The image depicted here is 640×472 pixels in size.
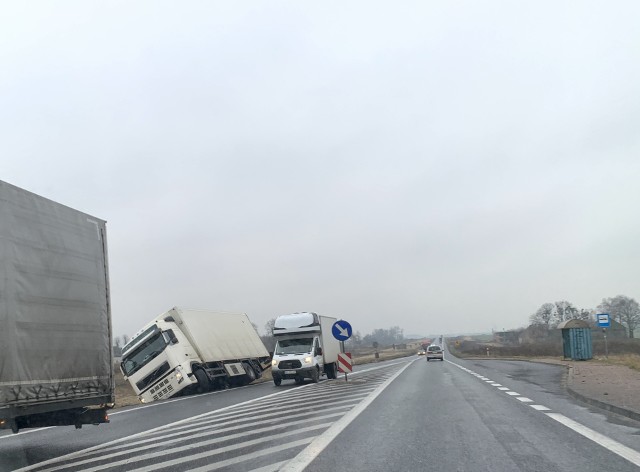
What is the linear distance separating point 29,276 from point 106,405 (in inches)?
116

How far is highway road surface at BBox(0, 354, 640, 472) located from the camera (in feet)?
24.4

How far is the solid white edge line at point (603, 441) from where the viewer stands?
289 inches

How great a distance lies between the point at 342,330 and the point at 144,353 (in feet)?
27.1

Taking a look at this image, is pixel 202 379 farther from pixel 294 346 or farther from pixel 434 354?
pixel 434 354

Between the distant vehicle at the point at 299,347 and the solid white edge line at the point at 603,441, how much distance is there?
16.0m

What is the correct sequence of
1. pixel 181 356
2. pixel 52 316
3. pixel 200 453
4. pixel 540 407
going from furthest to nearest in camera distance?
1. pixel 181 356
2. pixel 540 407
3. pixel 52 316
4. pixel 200 453

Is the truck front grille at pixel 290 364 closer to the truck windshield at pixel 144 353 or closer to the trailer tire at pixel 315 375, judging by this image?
the trailer tire at pixel 315 375

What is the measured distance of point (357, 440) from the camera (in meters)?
9.23

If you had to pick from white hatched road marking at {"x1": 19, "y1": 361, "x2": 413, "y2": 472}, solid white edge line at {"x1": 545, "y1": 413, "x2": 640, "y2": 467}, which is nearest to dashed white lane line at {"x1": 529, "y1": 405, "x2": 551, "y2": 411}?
solid white edge line at {"x1": 545, "y1": 413, "x2": 640, "y2": 467}

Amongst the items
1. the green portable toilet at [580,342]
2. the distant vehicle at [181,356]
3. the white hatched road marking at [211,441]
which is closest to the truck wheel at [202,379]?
the distant vehicle at [181,356]

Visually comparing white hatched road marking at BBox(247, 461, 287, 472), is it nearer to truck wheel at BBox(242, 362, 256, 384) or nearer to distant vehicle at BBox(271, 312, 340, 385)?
distant vehicle at BBox(271, 312, 340, 385)

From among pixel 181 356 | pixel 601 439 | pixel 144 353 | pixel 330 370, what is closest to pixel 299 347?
pixel 330 370

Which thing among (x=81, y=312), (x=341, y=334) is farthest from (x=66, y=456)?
(x=341, y=334)

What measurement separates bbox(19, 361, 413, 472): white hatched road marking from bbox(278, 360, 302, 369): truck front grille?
10.8m
